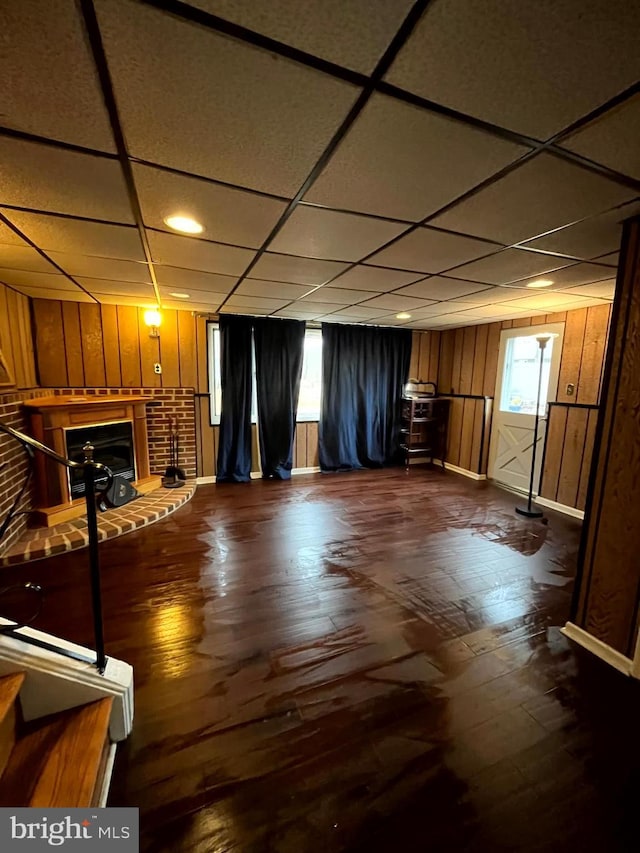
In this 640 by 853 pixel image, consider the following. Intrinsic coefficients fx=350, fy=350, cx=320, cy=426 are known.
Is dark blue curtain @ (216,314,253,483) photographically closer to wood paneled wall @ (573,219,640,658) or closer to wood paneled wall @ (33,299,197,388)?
wood paneled wall @ (33,299,197,388)

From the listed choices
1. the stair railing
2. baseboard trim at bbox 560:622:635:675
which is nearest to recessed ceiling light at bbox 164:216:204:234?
the stair railing

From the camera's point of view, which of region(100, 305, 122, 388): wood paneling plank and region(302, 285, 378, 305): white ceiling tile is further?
region(100, 305, 122, 388): wood paneling plank

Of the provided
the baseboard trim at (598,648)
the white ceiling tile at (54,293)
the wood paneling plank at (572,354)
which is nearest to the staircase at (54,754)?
the baseboard trim at (598,648)

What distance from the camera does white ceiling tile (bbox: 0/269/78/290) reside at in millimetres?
2848

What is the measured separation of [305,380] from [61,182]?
415cm

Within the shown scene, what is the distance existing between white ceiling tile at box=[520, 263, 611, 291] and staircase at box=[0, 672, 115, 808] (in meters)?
3.59

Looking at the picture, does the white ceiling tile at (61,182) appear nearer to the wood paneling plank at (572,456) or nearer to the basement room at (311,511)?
the basement room at (311,511)

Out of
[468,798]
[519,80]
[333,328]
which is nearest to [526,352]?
[333,328]

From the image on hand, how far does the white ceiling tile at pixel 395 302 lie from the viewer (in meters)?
3.45

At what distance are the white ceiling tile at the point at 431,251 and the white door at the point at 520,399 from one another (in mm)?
2648

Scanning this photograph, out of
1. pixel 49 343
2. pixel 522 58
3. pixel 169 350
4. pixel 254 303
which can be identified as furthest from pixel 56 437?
pixel 522 58

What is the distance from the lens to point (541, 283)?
9.41ft

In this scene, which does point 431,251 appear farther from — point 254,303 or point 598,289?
point 254,303

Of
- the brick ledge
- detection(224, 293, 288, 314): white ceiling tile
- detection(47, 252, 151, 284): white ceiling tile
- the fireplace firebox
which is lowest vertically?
the brick ledge
